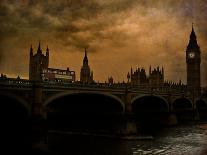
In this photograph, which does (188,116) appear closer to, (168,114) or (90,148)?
(168,114)

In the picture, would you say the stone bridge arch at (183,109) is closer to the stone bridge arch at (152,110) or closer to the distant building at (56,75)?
the stone bridge arch at (152,110)

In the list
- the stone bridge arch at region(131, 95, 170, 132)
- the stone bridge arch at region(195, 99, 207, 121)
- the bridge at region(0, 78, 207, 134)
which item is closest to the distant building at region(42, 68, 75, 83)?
the bridge at region(0, 78, 207, 134)

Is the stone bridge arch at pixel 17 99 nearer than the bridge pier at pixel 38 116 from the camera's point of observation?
Yes

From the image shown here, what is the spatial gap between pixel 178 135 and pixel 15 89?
1109 inches

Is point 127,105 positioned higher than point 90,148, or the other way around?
point 127,105

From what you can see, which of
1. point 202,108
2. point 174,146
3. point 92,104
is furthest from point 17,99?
point 202,108

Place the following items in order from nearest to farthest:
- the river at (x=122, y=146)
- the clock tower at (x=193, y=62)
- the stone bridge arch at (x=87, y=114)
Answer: the river at (x=122, y=146), the stone bridge arch at (x=87, y=114), the clock tower at (x=193, y=62)

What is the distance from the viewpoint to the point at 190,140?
163 feet

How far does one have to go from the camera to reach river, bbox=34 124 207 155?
38906 millimetres

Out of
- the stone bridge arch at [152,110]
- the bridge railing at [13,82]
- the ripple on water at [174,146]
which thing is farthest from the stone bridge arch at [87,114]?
the bridge railing at [13,82]

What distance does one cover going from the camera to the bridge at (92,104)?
40.3 m

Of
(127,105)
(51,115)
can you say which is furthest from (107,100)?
(51,115)

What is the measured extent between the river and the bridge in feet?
14.4

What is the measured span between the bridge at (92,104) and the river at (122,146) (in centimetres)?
438
